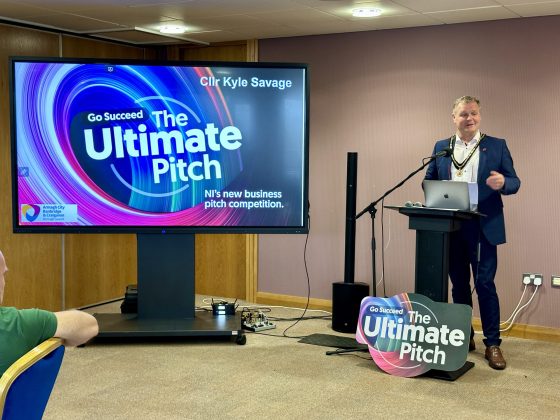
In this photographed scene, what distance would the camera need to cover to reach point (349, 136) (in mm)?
6332

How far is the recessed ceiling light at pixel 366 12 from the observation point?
5237mm

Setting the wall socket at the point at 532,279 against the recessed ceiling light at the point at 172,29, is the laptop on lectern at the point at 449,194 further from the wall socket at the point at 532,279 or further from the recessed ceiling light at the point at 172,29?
the recessed ceiling light at the point at 172,29

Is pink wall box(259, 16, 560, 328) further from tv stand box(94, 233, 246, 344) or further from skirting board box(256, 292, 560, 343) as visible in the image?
tv stand box(94, 233, 246, 344)

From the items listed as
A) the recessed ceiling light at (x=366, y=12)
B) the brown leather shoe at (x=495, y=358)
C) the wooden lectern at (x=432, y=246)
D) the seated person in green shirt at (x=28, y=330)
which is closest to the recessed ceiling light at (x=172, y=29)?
the recessed ceiling light at (x=366, y=12)

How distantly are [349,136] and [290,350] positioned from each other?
6.56 ft

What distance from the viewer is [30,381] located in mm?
1986

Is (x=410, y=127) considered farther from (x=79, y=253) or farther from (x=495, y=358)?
(x=79, y=253)

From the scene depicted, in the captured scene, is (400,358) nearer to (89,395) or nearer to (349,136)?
(89,395)

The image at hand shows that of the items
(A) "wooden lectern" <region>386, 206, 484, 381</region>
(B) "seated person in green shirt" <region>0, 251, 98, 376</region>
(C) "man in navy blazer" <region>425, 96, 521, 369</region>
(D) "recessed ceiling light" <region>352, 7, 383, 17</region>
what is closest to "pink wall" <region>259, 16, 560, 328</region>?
(D) "recessed ceiling light" <region>352, 7, 383, 17</region>

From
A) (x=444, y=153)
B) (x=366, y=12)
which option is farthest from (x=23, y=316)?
(x=366, y=12)

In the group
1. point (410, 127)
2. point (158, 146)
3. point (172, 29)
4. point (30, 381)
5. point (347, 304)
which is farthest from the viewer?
point (172, 29)

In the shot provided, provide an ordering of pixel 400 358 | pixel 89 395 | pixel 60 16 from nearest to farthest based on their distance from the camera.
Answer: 1. pixel 89 395
2. pixel 400 358
3. pixel 60 16

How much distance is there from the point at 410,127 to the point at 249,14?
61.1 inches

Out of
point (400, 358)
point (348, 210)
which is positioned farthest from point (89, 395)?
point (348, 210)
